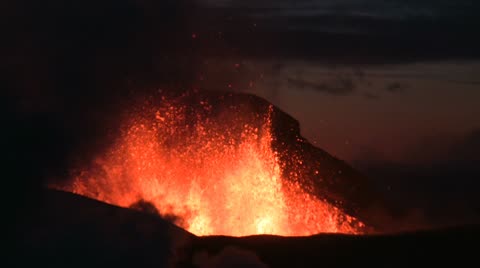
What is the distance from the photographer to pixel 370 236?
30.1 metres

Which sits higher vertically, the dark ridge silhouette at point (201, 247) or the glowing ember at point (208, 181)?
the glowing ember at point (208, 181)

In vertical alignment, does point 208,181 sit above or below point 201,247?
above

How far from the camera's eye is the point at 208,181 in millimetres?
43125

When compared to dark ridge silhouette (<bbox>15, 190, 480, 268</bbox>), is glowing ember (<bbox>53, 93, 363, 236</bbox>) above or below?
above

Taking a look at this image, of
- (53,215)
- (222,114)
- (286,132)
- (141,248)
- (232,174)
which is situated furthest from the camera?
(286,132)

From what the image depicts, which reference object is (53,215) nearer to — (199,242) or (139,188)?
(199,242)

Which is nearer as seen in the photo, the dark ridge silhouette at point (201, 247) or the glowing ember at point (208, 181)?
the dark ridge silhouette at point (201, 247)

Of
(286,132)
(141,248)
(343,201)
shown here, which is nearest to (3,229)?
(141,248)

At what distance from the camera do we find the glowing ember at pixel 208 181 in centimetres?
3922

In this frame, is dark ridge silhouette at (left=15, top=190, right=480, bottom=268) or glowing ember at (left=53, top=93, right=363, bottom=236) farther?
glowing ember at (left=53, top=93, right=363, bottom=236)

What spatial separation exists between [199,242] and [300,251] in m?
3.51

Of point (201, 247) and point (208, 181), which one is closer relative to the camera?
point (201, 247)

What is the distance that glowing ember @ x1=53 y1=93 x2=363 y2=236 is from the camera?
129ft

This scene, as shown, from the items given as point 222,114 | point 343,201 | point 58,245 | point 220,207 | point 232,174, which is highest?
point 222,114
